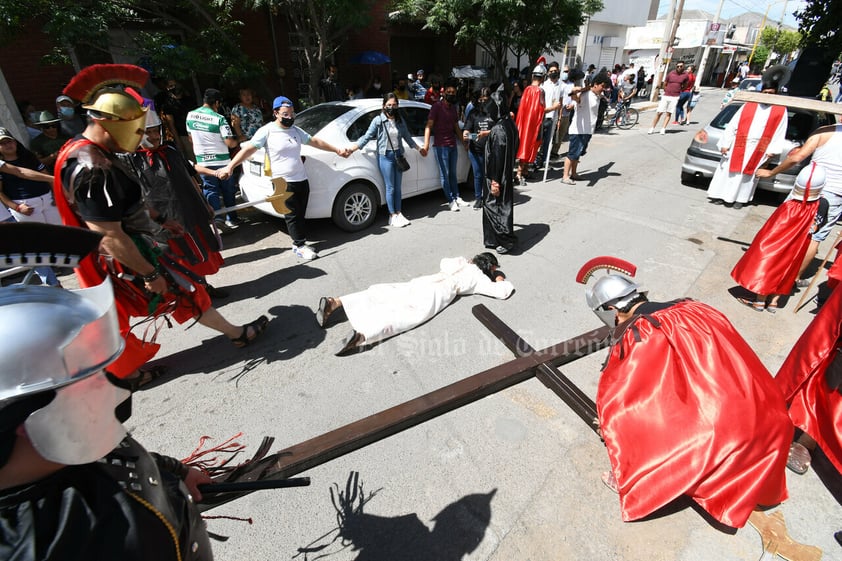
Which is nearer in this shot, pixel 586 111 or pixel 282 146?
pixel 282 146

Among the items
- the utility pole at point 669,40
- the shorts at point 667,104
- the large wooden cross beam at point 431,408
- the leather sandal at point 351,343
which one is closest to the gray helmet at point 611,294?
the large wooden cross beam at point 431,408

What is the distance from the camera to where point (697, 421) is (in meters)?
2.15

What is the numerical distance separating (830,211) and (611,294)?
3.60 m

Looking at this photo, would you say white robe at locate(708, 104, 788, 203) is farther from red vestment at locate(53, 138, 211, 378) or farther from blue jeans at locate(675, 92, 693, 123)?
blue jeans at locate(675, 92, 693, 123)

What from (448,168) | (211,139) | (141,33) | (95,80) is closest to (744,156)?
(448,168)

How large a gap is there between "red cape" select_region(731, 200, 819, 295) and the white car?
4.46 metres

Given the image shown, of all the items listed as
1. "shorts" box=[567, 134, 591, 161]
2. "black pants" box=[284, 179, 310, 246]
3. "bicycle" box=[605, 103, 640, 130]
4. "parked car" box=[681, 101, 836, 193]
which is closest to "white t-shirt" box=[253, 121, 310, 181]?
"black pants" box=[284, 179, 310, 246]

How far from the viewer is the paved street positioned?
2201mm

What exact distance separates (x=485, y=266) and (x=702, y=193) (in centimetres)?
592

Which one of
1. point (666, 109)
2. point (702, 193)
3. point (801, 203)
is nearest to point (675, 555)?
point (801, 203)

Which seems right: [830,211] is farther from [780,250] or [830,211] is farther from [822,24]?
[822,24]

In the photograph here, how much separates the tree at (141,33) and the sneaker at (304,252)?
14.3ft

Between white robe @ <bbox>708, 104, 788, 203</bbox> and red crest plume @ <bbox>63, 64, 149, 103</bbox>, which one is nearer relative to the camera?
red crest plume @ <bbox>63, 64, 149, 103</bbox>

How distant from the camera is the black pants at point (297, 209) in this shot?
203 inches
